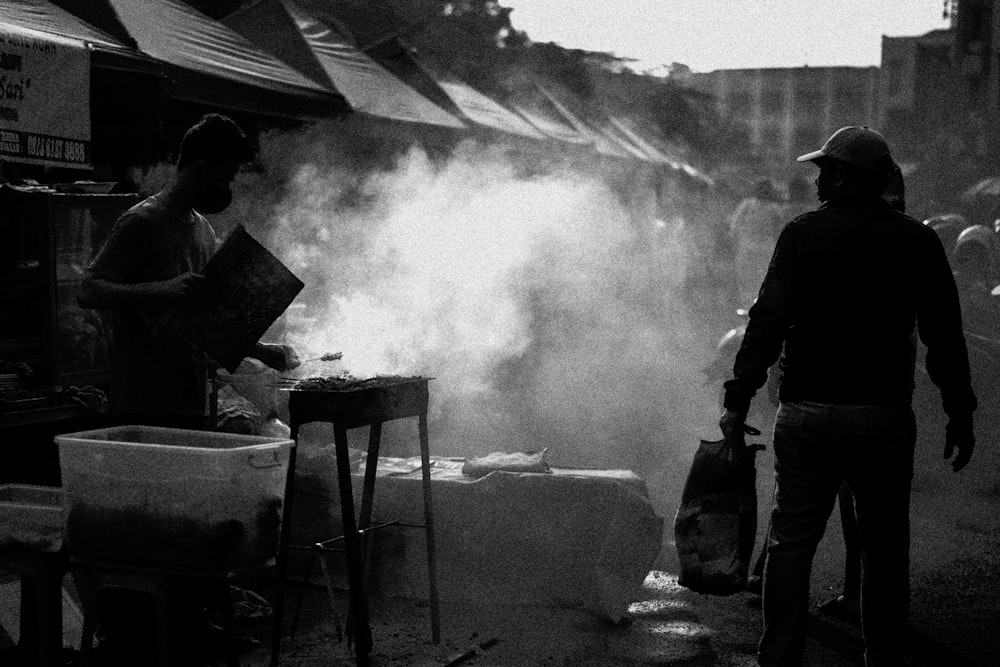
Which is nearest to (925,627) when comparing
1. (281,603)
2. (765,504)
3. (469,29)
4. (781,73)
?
(765,504)

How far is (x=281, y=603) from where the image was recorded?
4703 mm

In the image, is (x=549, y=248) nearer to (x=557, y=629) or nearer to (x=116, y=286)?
(x=557, y=629)

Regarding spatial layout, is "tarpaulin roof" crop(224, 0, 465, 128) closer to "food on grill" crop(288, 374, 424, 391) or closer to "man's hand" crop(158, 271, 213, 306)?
"food on grill" crop(288, 374, 424, 391)

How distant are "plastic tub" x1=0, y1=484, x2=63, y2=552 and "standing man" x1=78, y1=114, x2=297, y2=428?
460mm

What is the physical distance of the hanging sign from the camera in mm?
5297

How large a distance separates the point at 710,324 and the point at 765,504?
1143 centimetres

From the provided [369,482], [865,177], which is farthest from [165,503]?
[865,177]

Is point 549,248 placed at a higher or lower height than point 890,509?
higher

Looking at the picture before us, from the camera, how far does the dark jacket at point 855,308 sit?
395cm

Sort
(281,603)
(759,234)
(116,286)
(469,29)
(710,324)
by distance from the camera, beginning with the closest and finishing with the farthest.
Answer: (116,286) → (281,603) → (759,234) → (710,324) → (469,29)

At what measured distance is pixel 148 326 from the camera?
4082 mm

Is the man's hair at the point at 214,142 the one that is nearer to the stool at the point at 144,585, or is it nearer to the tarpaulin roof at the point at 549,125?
the stool at the point at 144,585

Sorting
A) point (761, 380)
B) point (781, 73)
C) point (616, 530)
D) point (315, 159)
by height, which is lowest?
point (616, 530)

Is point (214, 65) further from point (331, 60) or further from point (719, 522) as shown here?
point (719, 522)
